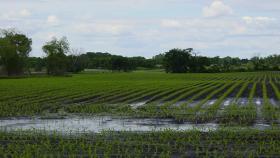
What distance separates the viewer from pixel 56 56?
114375 mm

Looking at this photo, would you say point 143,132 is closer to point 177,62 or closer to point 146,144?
point 146,144

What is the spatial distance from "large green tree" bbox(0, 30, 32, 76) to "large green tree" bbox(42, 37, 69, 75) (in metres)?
5.43

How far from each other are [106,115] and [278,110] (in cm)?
733

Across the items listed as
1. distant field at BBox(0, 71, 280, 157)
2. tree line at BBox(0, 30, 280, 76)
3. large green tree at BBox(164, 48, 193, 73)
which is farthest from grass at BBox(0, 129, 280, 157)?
large green tree at BBox(164, 48, 193, 73)

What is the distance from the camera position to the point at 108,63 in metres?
148

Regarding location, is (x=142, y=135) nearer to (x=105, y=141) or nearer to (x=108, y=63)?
(x=105, y=141)

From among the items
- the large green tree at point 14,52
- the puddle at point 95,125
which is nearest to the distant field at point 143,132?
the puddle at point 95,125

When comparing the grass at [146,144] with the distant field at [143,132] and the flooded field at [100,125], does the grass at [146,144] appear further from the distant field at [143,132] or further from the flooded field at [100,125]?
the flooded field at [100,125]

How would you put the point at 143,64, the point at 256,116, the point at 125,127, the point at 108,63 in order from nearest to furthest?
the point at 125,127 < the point at 256,116 < the point at 108,63 < the point at 143,64

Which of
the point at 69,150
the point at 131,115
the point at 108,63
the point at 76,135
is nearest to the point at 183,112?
the point at 131,115

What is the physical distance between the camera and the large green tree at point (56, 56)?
4348 inches

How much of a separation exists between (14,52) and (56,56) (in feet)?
47.1

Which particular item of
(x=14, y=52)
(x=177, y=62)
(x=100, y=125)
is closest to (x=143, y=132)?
A: (x=100, y=125)

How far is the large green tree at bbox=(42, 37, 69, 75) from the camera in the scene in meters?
110
